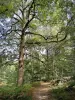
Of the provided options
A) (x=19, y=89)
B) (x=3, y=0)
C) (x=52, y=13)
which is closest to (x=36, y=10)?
(x=52, y=13)

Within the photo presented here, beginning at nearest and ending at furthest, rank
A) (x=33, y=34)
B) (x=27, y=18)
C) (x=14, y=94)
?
(x=14, y=94) → (x=27, y=18) → (x=33, y=34)

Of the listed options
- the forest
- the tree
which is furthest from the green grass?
the tree

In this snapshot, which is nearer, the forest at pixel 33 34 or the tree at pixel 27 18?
the forest at pixel 33 34

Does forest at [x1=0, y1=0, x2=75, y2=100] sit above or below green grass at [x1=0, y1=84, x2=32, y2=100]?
above

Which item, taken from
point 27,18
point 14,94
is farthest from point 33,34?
point 14,94

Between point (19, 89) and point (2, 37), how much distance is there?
6.22m

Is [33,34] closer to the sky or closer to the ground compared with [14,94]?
closer to the sky

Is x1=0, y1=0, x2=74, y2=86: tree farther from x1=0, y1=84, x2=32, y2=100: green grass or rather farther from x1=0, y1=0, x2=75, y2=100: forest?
x1=0, y1=84, x2=32, y2=100: green grass

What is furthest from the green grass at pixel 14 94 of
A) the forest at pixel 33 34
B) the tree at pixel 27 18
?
the tree at pixel 27 18

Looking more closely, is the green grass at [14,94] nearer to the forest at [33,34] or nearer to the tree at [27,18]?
the forest at [33,34]

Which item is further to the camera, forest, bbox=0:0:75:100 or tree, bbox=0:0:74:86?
tree, bbox=0:0:74:86

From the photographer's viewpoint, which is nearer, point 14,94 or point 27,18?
point 14,94

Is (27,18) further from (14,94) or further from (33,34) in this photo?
(14,94)

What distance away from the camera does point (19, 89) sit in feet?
36.1
